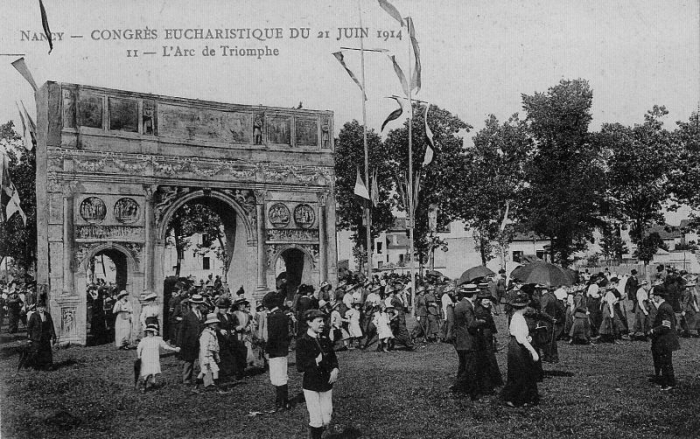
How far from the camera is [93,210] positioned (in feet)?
64.3

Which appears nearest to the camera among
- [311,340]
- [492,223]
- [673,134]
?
[311,340]

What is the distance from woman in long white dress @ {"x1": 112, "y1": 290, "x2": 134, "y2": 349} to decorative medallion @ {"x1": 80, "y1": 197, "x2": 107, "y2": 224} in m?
2.41

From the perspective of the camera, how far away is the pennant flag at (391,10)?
41.7 feet

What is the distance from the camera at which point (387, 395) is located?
466 inches

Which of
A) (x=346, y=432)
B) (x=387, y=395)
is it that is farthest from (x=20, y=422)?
(x=387, y=395)

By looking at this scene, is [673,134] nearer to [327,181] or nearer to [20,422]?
[327,181]

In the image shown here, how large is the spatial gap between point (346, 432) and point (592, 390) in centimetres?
503

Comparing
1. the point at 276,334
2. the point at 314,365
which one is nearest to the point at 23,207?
the point at 276,334

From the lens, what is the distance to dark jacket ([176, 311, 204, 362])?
42.6 feet

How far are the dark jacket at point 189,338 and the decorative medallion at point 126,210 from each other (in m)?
8.13

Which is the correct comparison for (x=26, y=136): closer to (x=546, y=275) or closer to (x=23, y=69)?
(x=23, y=69)

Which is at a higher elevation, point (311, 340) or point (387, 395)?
point (311, 340)

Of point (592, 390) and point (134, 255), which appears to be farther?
point (134, 255)

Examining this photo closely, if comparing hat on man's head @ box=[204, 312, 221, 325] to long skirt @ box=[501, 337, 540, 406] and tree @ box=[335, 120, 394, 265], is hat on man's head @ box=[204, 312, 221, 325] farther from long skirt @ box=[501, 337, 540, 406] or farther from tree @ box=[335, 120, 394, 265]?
tree @ box=[335, 120, 394, 265]
